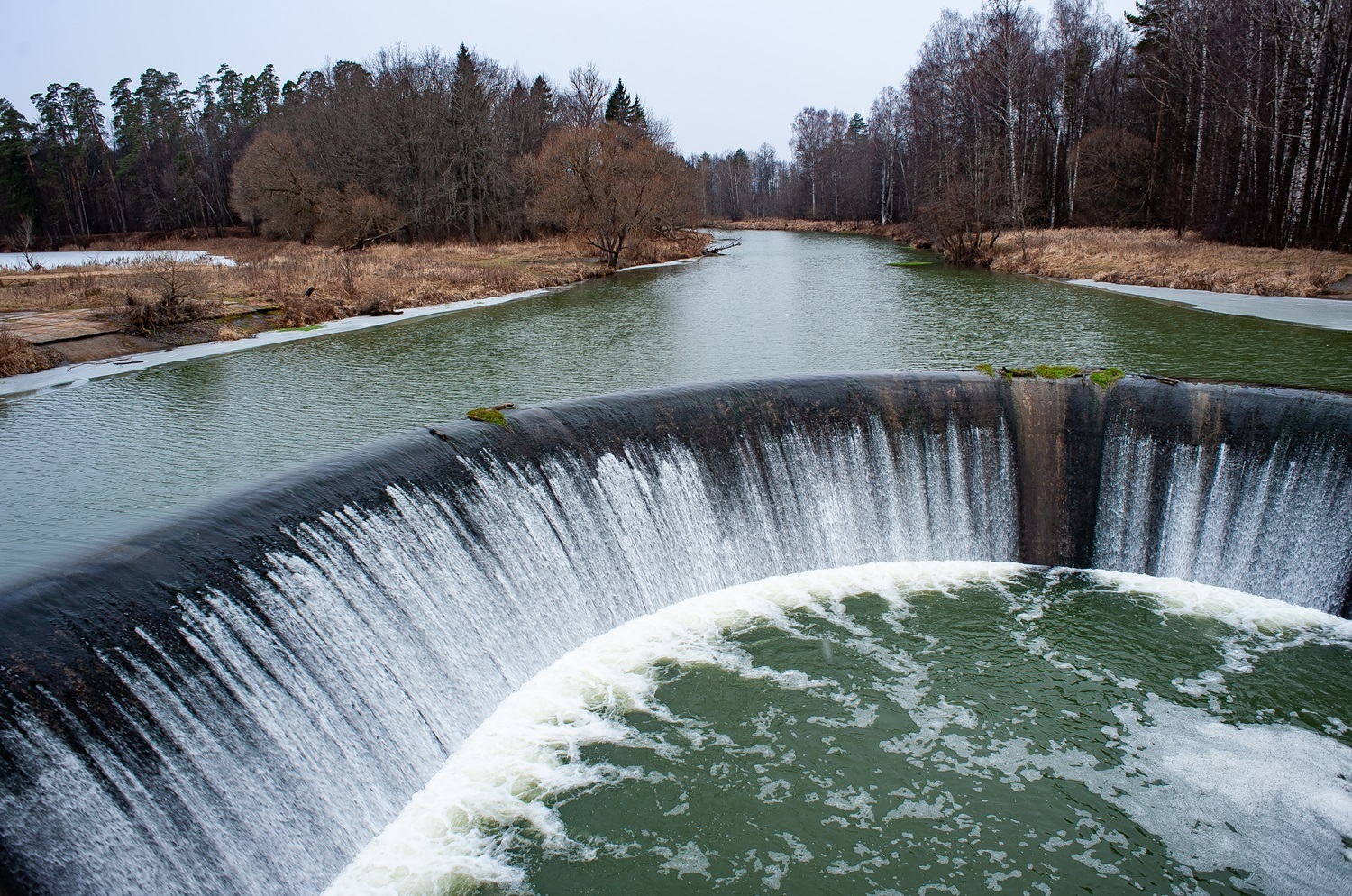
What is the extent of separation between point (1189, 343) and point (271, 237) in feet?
172

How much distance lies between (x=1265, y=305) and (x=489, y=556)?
1864 cm

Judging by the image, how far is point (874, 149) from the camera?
69000 mm

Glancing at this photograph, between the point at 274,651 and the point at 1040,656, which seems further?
the point at 1040,656

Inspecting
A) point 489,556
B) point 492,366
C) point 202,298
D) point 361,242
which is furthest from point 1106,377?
point 361,242

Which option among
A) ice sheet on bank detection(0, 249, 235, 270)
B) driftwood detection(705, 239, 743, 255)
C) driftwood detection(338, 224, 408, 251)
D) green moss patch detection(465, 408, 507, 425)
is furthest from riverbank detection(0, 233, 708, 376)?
driftwood detection(705, 239, 743, 255)

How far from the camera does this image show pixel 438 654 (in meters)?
6.60

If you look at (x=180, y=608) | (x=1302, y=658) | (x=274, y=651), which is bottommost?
(x=1302, y=658)

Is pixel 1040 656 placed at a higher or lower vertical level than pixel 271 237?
lower

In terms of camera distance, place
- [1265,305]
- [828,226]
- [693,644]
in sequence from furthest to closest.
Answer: [828,226]
[1265,305]
[693,644]

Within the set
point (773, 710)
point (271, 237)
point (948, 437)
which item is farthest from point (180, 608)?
point (271, 237)

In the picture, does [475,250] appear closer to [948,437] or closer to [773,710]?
[948,437]

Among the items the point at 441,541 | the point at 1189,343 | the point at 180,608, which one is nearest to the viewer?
the point at 180,608

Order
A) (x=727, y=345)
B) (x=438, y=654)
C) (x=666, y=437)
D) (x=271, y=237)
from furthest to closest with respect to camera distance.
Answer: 1. (x=271, y=237)
2. (x=727, y=345)
3. (x=666, y=437)
4. (x=438, y=654)

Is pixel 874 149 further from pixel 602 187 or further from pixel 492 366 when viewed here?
pixel 492 366
